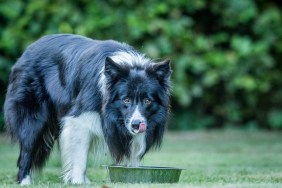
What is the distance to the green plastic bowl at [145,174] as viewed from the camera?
776cm

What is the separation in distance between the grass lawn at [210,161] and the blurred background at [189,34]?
3.39 ft

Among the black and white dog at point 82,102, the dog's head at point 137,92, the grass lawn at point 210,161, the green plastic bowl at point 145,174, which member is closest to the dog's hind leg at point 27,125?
the black and white dog at point 82,102

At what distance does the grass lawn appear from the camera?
841 centimetres

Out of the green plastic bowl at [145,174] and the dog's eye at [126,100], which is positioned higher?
the dog's eye at [126,100]

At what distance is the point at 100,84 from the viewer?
852cm

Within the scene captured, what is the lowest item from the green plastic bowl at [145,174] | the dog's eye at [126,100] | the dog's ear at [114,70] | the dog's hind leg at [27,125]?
the green plastic bowl at [145,174]

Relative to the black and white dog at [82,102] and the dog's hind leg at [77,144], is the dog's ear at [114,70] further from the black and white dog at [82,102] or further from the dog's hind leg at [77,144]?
the dog's hind leg at [77,144]

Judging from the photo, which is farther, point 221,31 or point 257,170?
point 221,31

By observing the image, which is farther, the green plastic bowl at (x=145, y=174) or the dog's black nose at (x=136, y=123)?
the dog's black nose at (x=136, y=123)

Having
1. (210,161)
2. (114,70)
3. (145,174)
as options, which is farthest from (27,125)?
(210,161)

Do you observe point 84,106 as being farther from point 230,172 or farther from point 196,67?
point 196,67

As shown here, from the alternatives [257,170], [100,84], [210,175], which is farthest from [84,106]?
[257,170]

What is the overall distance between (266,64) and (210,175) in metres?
7.56

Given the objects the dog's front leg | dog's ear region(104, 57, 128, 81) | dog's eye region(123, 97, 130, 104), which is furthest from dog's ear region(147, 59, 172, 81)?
the dog's front leg
